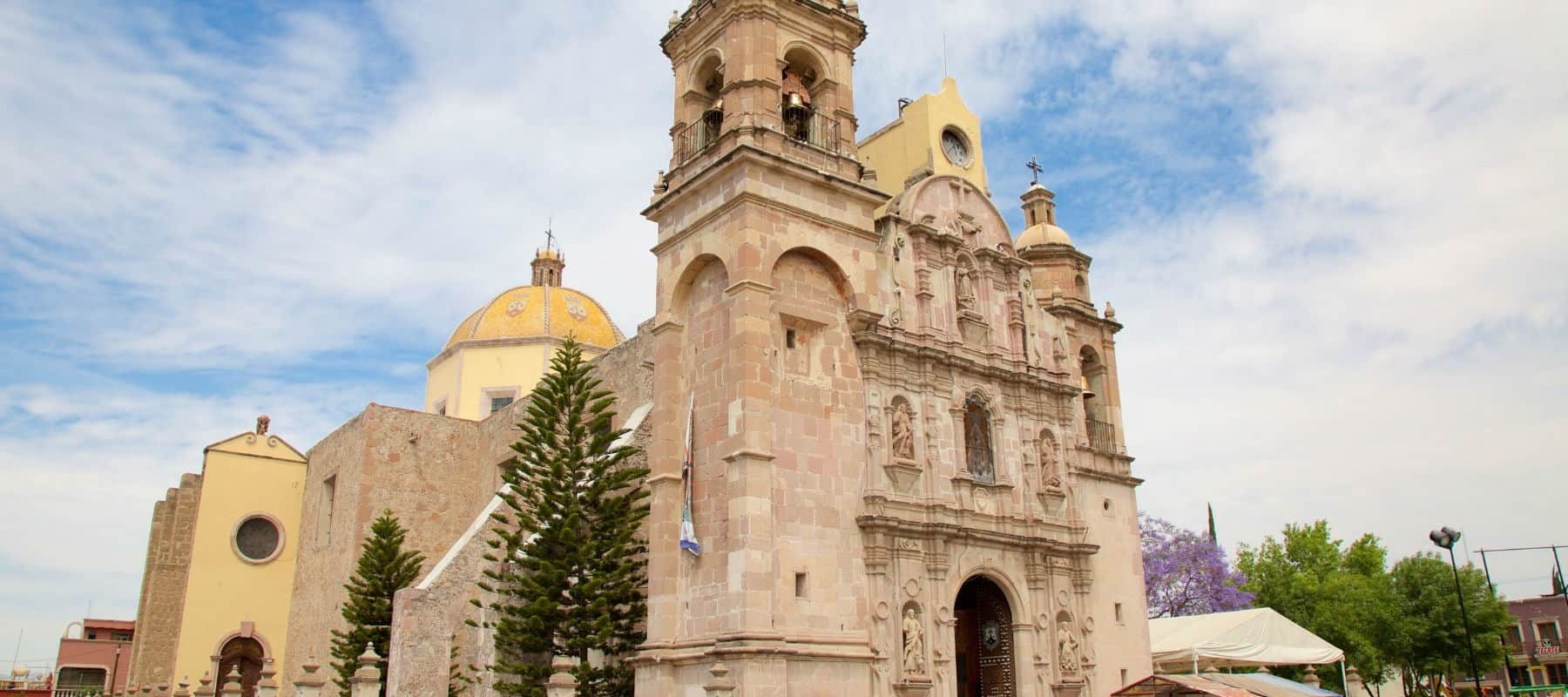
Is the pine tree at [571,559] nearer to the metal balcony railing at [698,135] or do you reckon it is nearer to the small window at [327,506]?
the metal balcony railing at [698,135]

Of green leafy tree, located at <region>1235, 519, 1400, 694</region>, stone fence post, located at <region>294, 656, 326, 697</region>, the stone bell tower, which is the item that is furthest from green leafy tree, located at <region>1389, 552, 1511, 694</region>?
stone fence post, located at <region>294, 656, 326, 697</region>

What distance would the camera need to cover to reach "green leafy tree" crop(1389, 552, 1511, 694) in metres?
29.0

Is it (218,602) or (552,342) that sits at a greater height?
(552,342)

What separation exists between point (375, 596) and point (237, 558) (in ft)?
33.2

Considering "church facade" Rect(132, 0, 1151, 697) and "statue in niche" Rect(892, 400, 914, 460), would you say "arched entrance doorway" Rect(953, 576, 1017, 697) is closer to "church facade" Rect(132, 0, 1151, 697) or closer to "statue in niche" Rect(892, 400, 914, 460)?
"church facade" Rect(132, 0, 1151, 697)

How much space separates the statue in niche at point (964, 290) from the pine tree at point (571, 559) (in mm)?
6148

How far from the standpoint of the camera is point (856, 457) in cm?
1664

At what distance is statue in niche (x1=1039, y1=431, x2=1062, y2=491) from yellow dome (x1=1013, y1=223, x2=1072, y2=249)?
510cm

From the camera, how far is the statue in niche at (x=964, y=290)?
64.4 feet

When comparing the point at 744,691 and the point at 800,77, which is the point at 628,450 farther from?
the point at 800,77

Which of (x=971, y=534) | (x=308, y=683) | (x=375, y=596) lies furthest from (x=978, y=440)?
(x=375, y=596)

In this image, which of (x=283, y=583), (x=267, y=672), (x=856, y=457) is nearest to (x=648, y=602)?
(x=856, y=457)

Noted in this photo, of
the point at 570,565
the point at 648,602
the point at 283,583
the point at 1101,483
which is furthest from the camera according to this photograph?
the point at 283,583

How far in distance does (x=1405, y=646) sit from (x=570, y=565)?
22.9 metres
